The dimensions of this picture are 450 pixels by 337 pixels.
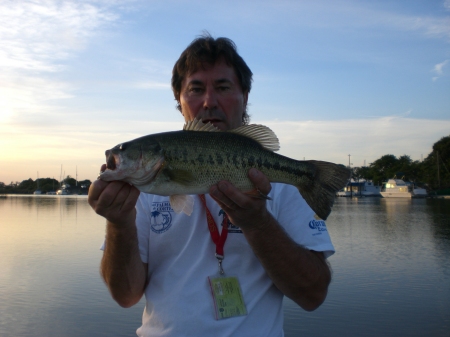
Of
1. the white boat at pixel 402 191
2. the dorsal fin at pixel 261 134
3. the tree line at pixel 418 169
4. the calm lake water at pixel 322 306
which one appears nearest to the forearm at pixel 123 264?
the dorsal fin at pixel 261 134

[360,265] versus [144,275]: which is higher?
[144,275]

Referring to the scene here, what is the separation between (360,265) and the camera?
16719 millimetres

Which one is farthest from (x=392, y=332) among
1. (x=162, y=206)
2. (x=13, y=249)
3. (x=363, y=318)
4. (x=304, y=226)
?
(x=13, y=249)

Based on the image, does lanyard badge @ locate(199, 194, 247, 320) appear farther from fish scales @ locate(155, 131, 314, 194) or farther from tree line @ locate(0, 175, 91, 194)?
tree line @ locate(0, 175, 91, 194)

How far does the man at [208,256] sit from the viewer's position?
10.9ft

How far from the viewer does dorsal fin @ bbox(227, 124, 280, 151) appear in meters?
3.55

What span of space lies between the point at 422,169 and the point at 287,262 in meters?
96.8

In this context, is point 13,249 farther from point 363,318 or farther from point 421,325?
point 421,325

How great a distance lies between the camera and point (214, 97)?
4176 mm

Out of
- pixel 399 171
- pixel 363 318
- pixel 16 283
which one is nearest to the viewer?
pixel 363 318

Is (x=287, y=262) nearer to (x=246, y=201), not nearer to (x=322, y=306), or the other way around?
(x=246, y=201)

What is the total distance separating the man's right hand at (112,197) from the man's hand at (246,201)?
0.63 metres

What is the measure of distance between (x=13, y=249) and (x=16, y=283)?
22.3 ft

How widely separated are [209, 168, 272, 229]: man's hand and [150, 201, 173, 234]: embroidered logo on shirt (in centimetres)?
60
